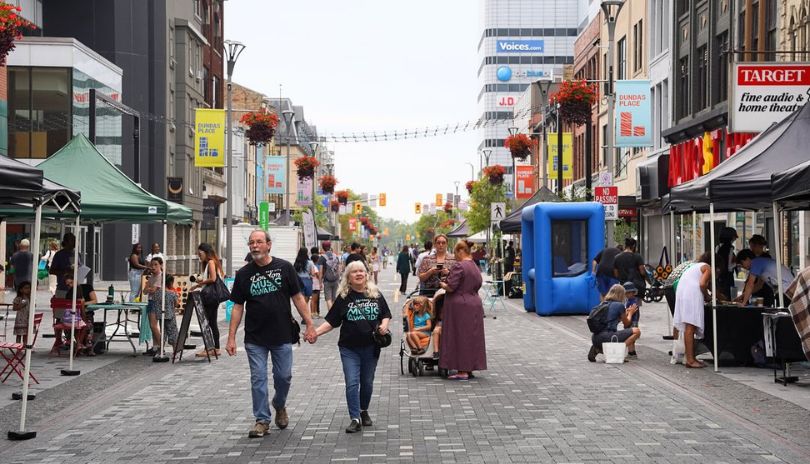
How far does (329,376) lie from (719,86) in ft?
85.5

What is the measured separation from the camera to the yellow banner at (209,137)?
38.0 m

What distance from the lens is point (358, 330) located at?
1014 centimetres

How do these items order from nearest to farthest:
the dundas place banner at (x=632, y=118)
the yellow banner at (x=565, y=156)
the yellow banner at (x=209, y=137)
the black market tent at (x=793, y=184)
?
the black market tent at (x=793, y=184) → the dundas place banner at (x=632, y=118) → the yellow banner at (x=209, y=137) → the yellow banner at (x=565, y=156)

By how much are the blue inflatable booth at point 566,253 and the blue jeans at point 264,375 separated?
17.7m

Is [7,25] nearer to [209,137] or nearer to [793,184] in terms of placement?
[793,184]

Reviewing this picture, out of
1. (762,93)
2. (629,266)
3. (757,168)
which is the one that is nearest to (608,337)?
(757,168)

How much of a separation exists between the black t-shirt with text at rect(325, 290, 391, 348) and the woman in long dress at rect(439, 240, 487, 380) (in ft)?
12.5

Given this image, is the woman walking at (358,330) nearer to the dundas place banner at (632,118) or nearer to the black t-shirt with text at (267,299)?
the black t-shirt with text at (267,299)

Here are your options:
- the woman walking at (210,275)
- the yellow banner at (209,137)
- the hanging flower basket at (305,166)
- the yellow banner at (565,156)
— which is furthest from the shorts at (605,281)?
the hanging flower basket at (305,166)

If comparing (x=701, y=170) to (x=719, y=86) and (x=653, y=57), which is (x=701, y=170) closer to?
(x=719, y=86)

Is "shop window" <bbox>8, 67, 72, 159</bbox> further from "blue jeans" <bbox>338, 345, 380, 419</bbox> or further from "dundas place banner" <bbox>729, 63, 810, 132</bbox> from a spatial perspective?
"blue jeans" <bbox>338, 345, 380, 419</bbox>

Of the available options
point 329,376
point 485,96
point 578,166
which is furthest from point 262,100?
point 329,376

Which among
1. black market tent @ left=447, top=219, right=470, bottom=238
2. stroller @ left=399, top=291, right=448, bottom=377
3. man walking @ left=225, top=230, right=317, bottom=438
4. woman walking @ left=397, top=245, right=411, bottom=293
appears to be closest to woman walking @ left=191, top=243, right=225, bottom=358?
stroller @ left=399, top=291, right=448, bottom=377

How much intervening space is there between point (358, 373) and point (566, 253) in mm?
18012
